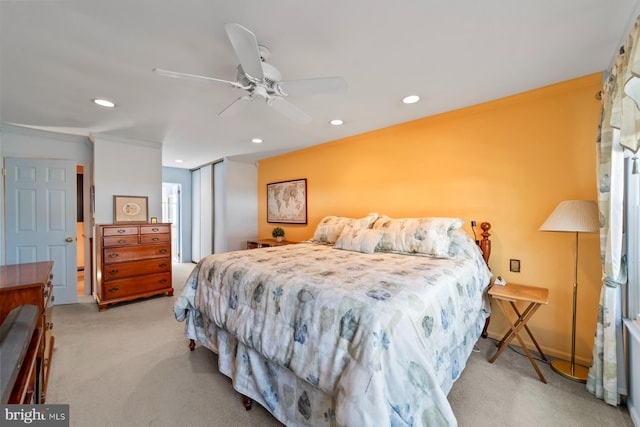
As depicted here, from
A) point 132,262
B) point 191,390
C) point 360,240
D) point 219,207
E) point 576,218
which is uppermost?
point 219,207

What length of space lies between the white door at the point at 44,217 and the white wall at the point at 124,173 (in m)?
0.37

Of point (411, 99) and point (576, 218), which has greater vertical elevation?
point (411, 99)

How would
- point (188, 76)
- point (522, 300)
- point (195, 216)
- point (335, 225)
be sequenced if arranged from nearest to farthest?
point (188, 76) → point (522, 300) → point (335, 225) → point (195, 216)

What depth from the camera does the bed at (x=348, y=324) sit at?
1142 mm

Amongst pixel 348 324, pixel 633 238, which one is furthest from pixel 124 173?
pixel 633 238

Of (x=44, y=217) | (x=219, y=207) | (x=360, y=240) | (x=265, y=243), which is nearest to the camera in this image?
(x=360, y=240)

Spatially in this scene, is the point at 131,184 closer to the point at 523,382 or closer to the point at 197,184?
the point at 197,184

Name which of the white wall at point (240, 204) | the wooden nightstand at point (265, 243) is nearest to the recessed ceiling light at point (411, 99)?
the wooden nightstand at point (265, 243)

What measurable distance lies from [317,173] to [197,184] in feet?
11.5

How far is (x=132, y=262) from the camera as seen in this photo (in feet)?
11.8

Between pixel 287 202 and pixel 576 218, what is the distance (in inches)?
145

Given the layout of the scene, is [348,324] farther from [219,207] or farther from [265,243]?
[219,207]

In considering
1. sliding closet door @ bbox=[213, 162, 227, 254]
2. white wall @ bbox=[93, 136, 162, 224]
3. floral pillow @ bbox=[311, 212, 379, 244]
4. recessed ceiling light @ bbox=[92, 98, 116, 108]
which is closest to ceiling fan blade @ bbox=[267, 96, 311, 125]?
floral pillow @ bbox=[311, 212, 379, 244]

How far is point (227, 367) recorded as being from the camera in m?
1.92
